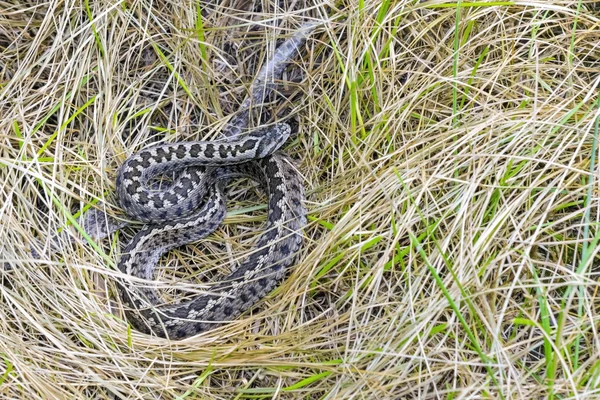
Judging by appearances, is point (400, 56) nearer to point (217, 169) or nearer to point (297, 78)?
point (297, 78)

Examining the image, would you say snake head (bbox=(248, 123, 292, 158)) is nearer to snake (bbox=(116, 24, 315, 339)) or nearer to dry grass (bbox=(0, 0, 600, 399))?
snake (bbox=(116, 24, 315, 339))

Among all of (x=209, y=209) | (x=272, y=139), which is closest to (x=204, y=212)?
(x=209, y=209)

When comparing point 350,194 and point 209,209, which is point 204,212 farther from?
point 350,194

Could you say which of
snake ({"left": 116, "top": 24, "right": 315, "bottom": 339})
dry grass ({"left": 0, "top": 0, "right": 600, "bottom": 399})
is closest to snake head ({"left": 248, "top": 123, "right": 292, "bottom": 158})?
snake ({"left": 116, "top": 24, "right": 315, "bottom": 339})

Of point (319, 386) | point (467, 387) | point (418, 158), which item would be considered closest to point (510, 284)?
point (467, 387)

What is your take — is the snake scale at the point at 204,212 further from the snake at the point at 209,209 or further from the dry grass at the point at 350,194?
the dry grass at the point at 350,194

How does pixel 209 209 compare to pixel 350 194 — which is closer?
pixel 350 194

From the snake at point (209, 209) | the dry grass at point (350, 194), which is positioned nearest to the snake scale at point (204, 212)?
the snake at point (209, 209)

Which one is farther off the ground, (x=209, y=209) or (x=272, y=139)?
(x=272, y=139)
